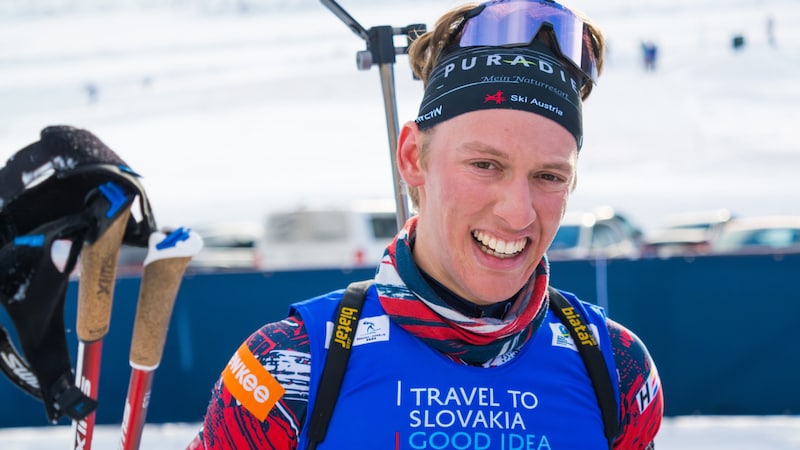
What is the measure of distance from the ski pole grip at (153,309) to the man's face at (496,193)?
1020 mm

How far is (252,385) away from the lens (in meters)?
1.87

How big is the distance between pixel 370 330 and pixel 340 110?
4786cm

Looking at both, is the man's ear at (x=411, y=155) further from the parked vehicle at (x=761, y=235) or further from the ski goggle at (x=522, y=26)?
Result: the parked vehicle at (x=761, y=235)

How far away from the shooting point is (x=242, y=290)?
775 centimetres

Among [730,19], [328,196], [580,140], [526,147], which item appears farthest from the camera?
[730,19]

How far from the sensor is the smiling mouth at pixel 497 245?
1.84 m

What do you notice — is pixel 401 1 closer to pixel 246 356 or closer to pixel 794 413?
pixel 794 413

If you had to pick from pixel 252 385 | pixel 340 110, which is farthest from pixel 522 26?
pixel 340 110

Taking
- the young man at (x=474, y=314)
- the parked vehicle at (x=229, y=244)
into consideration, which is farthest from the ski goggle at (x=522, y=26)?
the parked vehicle at (x=229, y=244)

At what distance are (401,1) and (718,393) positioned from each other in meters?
65.9

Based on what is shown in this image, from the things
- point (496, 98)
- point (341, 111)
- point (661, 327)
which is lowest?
point (341, 111)

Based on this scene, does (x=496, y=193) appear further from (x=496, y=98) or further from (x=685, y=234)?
(x=685, y=234)

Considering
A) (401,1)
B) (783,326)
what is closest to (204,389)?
(783,326)

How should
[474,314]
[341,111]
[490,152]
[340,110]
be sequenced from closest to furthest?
[490,152]
[474,314]
[341,111]
[340,110]
